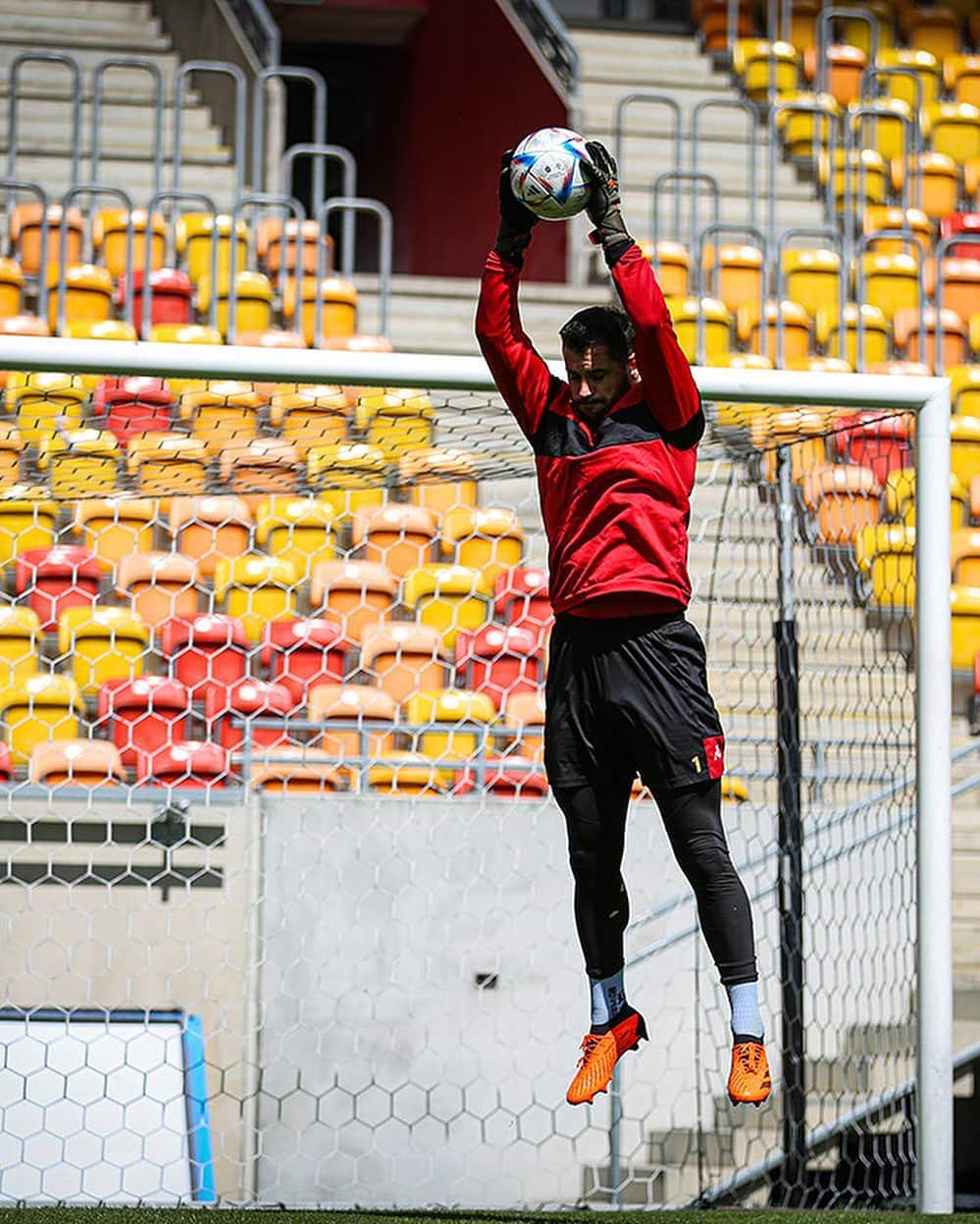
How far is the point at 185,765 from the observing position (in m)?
5.75

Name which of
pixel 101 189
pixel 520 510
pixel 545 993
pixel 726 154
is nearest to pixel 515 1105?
pixel 545 993

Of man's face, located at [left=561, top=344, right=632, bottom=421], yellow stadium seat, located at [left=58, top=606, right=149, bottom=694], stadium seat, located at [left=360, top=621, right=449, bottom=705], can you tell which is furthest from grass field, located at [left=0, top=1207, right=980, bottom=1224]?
yellow stadium seat, located at [left=58, top=606, right=149, bottom=694]

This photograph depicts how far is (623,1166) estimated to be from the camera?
584 cm

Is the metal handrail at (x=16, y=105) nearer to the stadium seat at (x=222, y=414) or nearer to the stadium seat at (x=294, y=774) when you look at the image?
the stadium seat at (x=294, y=774)

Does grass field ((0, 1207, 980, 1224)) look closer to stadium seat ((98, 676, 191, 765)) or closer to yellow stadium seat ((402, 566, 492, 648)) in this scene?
stadium seat ((98, 676, 191, 765))

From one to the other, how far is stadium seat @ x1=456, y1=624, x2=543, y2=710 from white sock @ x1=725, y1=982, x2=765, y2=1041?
2.52 metres

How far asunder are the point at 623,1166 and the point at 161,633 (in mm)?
2180

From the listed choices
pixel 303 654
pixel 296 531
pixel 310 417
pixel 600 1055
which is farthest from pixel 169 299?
pixel 600 1055

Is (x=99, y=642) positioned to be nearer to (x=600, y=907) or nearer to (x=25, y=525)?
(x=25, y=525)

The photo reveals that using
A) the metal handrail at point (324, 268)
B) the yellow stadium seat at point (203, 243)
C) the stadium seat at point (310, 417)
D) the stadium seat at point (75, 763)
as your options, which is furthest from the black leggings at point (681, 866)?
the yellow stadium seat at point (203, 243)

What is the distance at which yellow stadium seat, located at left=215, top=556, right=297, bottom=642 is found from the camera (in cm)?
650

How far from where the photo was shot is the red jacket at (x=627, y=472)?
3.58 meters

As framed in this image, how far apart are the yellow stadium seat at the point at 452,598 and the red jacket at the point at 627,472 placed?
8.69 ft

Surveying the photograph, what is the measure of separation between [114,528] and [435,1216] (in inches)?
114
